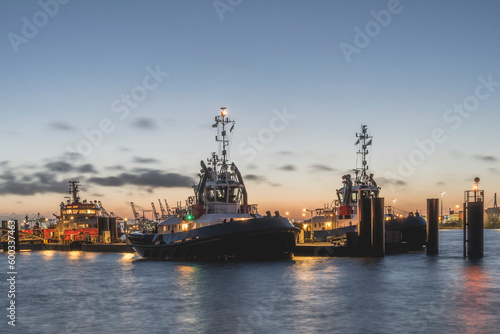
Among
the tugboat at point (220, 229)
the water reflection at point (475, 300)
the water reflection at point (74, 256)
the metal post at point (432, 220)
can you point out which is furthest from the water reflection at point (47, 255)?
the water reflection at point (475, 300)

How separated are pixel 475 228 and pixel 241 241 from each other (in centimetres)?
1917

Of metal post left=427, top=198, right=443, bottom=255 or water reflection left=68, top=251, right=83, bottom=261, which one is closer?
metal post left=427, top=198, right=443, bottom=255

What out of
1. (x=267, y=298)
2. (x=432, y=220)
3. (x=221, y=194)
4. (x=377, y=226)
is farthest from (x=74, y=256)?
(x=267, y=298)

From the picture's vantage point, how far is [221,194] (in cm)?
4991

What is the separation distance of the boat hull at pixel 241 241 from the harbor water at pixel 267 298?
917mm

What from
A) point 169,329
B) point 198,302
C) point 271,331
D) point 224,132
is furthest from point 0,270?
point 271,331

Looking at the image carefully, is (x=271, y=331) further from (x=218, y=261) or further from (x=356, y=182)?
(x=356, y=182)

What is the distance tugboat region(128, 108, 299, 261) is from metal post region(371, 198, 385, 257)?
267 inches

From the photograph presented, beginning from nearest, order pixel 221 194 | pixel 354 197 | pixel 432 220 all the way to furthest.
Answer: pixel 432 220 < pixel 221 194 < pixel 354 197

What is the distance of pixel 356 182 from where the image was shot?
2697 inches

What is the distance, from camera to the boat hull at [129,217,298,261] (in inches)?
1699

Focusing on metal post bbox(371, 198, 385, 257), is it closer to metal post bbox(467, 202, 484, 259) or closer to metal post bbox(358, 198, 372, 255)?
metal post bbox(358, 198, 372, 255)

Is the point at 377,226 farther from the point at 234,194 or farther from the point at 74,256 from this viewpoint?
the point at 74,256

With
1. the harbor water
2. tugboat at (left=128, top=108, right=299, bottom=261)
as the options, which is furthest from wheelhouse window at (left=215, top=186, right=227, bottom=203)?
the harbor water
